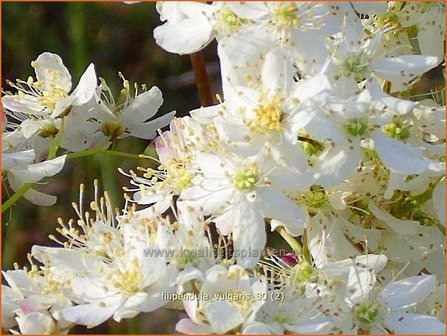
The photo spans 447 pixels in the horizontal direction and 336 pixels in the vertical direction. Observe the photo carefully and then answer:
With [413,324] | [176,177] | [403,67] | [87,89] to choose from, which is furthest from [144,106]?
[413,324]

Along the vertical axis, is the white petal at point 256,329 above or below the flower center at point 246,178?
below

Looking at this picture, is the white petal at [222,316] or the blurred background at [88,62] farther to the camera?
the blurred background at [88,62]

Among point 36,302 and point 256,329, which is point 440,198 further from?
point 36,302

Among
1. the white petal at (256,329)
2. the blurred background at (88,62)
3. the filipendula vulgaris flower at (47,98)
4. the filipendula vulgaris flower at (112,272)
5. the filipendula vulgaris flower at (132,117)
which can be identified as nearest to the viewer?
the white petal at (256,329)

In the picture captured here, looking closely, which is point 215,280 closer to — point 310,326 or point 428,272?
point 310,326

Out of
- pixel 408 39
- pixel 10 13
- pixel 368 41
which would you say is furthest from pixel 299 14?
pixel 10 13

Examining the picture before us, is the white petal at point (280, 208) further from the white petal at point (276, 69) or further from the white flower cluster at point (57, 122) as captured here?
the white flower cluster at point (57, 122)

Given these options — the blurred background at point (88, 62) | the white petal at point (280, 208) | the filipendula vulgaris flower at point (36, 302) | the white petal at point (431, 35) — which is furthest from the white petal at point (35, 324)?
the blurred background at point (88, 62)

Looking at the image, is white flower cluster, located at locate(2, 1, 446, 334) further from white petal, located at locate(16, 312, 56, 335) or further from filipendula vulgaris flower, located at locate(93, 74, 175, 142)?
filipendula vulgaris flower, located at locate(93, 74, 175, 142)

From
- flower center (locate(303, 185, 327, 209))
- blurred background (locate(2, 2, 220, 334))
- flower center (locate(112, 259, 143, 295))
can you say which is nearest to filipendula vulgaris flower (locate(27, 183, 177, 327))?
flower center (locate(112, 259, 143, 295))
